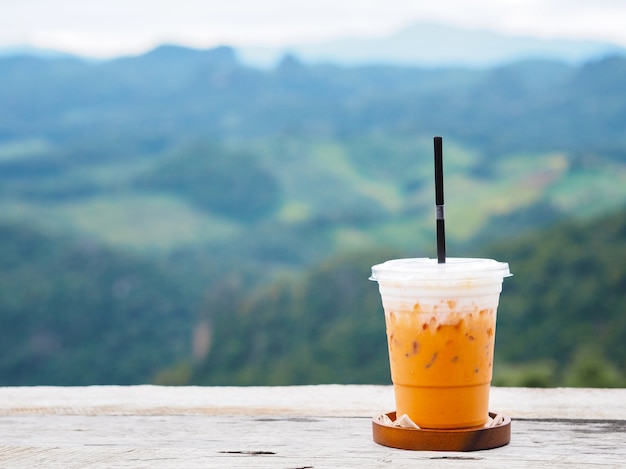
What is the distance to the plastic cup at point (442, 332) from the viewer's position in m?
1.28

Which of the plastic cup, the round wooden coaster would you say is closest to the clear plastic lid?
the plastic cup

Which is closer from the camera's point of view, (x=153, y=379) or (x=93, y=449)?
(x=93, y=449)

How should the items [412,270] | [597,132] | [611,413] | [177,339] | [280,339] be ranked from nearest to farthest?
1. [412,270]
2. [611,413]
3. [280,339]
4. [177,339]
5. [597,132]

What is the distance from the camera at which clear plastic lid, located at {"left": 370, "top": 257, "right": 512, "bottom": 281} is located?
127 centimetres

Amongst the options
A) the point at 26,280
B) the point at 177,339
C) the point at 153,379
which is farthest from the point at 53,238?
the point at 153,379

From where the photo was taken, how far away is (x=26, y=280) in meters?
35.0

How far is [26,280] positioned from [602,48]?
28045 mm

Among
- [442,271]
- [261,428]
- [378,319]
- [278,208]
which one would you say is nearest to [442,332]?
[442,271]

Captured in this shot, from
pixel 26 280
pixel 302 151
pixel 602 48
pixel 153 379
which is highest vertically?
pixel 602 48

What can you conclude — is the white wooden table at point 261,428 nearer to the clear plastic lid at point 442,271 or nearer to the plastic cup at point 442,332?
the plastic cup at point 442,332

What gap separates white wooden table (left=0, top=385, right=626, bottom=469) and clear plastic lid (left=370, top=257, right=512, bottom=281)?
228 mm

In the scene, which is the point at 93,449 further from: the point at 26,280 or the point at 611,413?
the point at 26,280

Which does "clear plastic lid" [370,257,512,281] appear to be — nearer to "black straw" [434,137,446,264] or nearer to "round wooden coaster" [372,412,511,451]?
"black straw" [434,137,446,264]

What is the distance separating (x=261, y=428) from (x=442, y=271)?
415 millimetres
